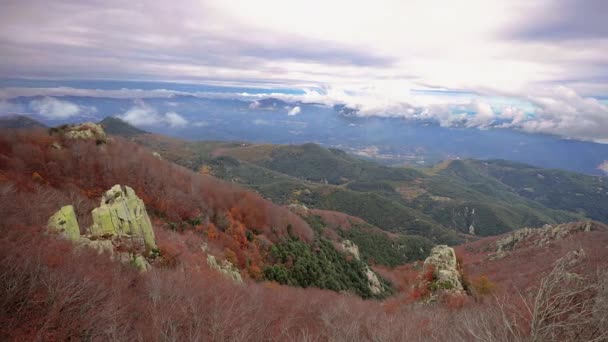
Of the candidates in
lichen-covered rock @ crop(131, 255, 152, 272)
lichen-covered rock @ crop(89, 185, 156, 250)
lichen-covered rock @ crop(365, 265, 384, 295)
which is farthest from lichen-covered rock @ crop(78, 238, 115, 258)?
lichen-covered rock @ crop(365, 265, 384, 295)

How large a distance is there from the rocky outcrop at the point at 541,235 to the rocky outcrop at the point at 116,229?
106 meters

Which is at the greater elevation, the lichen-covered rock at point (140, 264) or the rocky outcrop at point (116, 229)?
the rocky outcrop at point (116, 229)

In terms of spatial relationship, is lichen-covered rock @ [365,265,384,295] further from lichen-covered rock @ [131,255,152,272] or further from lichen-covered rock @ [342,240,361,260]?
lichen-covered rock @ [131,255,152,272]

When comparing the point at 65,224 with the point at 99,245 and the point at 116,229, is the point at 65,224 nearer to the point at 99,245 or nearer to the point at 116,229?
the point at 99,245

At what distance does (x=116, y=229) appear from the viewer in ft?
124

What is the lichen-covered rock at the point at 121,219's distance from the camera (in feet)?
122

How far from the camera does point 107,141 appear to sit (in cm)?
8288

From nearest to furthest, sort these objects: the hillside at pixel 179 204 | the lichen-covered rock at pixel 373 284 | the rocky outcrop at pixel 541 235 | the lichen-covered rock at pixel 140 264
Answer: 1. the lichen-covered rock at pixel 140 264
2. the hillside at pixel 179 204
3. the lichen-covered rock at pixel 373 284
4. the rocky outcrop at pixel 541 235

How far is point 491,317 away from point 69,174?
74111mm

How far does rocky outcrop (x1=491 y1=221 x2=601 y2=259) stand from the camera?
9669cm

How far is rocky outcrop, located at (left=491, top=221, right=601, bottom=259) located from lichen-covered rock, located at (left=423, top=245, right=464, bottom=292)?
171 ft

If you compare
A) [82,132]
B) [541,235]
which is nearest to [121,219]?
[82,132]

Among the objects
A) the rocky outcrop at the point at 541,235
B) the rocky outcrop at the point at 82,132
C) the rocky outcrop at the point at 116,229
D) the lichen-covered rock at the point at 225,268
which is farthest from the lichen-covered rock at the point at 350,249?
the rocky outcrop at the point at 82,132

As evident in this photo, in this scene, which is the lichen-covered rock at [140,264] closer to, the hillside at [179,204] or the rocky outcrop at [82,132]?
the hillside at [179,204]
